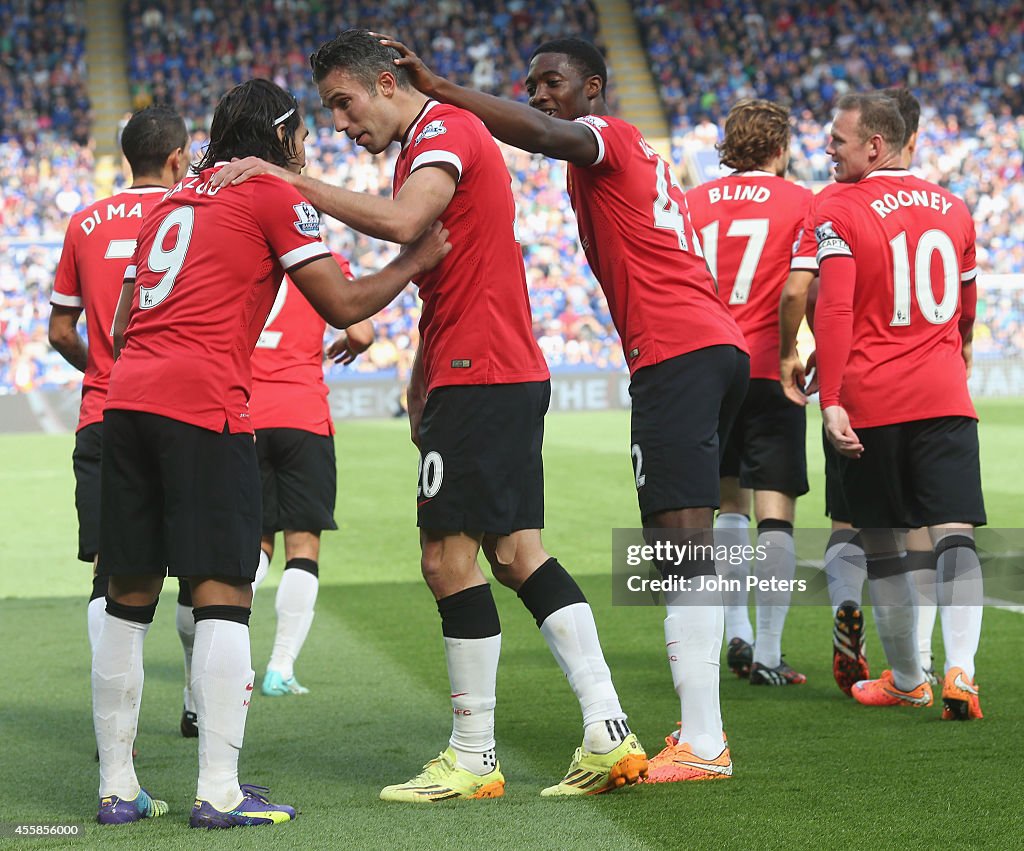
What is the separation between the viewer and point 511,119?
12.8ft

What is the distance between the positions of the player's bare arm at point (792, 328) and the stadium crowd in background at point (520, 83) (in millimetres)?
20546

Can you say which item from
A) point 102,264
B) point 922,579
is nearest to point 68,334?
point 102,264

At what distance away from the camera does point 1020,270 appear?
95.4 feet

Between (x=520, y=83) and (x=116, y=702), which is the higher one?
(x=520, y=83)

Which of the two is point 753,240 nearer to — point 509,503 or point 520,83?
point 509,503

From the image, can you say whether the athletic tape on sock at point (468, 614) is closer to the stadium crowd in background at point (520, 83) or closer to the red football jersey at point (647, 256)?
the red football jersey at point (647, 256)

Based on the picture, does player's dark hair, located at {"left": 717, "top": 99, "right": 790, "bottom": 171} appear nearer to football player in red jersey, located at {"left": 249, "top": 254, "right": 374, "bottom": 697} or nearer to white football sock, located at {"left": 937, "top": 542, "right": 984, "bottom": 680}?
football player in red jersey, located at {"left": 249, "top": 254, "right": 374, "bottom": 697}

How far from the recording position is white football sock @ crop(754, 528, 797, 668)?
5703 mm

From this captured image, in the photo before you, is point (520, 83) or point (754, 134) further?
point (520, 83)

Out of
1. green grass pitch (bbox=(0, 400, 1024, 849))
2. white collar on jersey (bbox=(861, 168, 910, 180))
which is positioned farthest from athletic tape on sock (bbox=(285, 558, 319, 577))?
white collar on jersey (bbox=(861, 168, 910, 180))

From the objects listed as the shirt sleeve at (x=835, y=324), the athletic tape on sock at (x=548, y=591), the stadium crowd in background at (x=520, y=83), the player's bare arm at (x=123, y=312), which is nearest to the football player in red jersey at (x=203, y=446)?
the player's bare arm at (x=123, y=312)

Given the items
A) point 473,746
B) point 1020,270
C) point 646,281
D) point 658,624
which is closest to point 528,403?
point 646,281

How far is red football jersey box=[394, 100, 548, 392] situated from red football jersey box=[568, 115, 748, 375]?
39 centimetres

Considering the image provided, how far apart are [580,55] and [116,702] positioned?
2.43 m
